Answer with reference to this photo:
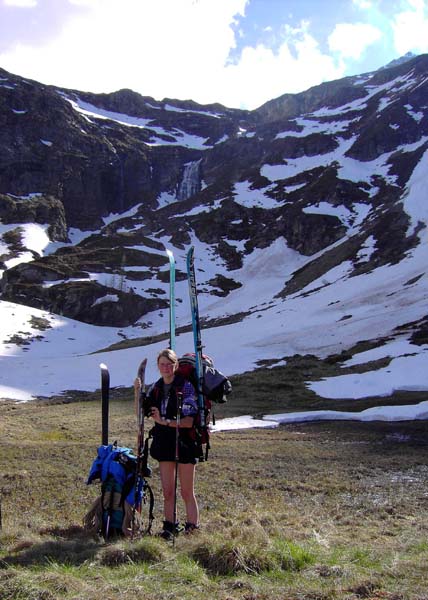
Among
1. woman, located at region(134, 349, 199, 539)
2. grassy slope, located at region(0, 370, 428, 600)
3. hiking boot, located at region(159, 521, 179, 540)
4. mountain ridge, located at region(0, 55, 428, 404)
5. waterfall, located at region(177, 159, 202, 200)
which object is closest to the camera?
grassy slope, located at region(0, 370, 428, 600)

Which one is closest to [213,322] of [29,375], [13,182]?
[29,375]

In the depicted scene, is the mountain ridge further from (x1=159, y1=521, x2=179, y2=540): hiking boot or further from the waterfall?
(x1=159, y1=521, x2=179, y2=540): hiking boot

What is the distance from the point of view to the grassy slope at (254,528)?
4672mm

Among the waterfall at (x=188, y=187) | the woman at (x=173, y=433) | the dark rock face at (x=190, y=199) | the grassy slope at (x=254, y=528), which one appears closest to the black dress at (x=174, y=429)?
the woman at (x=173, y=433)

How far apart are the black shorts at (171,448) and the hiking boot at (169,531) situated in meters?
0.79

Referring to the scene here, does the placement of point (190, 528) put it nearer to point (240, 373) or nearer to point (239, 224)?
point (240, 373)

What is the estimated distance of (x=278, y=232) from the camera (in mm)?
128625

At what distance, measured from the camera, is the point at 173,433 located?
7031 millimetres

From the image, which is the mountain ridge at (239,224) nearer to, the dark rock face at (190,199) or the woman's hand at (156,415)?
the dark rock face at (190,199)

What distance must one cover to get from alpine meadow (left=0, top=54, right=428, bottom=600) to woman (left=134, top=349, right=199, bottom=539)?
0.55 ft

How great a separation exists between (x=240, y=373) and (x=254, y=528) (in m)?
38.5

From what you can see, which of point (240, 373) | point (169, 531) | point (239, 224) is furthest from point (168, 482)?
point (239, 224)

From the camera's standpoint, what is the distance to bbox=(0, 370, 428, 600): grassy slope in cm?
467

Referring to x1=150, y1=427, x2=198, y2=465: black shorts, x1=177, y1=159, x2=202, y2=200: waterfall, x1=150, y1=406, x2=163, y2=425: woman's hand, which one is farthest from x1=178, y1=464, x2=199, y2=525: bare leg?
x1=177, y1=159, x2=202, y2=200: waterfall
